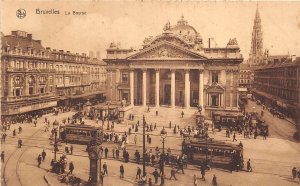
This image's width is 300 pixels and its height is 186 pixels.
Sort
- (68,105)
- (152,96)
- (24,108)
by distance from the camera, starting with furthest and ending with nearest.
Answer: (68,105), (152,96), (24,108)

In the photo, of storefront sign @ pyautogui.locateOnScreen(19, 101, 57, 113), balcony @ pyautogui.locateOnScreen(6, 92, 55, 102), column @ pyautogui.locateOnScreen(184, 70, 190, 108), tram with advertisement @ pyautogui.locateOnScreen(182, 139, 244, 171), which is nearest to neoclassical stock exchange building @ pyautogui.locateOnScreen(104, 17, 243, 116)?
column @ pyautogui.locateOnScreen(184, 70, 190, 108)

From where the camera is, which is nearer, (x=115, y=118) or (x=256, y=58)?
(x=115, y=118)

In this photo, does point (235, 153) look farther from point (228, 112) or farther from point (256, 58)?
point (256, 58)

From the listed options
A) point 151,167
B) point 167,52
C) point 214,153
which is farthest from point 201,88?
point 151,167

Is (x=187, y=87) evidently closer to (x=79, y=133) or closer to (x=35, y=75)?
(x=79, y=133)

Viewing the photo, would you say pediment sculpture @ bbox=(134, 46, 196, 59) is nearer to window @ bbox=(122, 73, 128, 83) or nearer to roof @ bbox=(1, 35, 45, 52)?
window @ bbox=(122, 73, 128, 83)

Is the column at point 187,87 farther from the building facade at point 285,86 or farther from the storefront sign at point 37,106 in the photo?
the storefront sign at point 37,106

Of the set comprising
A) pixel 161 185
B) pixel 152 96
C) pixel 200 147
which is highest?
pixel 152 96

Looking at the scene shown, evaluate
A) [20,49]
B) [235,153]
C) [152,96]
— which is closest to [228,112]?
[152,96]
